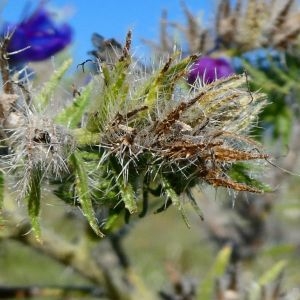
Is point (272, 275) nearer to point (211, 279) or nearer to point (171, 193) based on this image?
point (211, 279)

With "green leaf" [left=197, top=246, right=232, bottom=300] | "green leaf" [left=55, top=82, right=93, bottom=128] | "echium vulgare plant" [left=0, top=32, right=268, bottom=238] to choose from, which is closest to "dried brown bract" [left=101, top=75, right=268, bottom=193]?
"echium vulgare plant" [left=0, top=32, right=268, bottom=238]

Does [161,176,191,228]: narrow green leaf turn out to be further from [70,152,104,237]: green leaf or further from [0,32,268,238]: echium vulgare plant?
[70,152,104,237]: green leaf

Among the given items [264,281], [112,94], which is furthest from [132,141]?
[264,281]

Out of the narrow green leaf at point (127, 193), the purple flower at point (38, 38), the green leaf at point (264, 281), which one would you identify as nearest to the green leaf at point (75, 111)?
the narrow green leaf at point (127, 193)

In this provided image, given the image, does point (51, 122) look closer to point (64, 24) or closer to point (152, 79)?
point (152, 79)

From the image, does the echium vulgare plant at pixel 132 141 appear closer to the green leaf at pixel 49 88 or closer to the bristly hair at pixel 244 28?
the green leaf at pixel 49 88

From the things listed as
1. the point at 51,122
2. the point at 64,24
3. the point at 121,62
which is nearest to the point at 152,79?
the point at 121,62
